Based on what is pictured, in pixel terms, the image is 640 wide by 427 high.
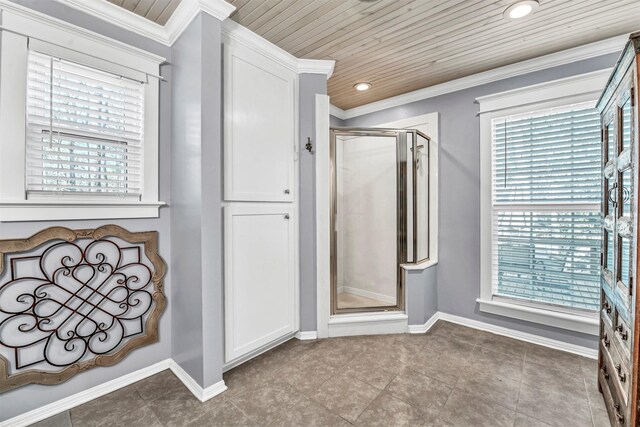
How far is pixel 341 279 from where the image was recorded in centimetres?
278

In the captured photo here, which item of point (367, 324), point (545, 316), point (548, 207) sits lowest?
point (367, 324)

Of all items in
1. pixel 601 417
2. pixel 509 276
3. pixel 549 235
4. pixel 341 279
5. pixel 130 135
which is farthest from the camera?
pixel 341 279

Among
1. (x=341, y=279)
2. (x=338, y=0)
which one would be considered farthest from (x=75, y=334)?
(x=338, y=0)

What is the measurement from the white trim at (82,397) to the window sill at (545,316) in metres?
2.74

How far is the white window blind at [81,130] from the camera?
1543mm

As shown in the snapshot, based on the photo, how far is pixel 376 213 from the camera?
9.99 ft

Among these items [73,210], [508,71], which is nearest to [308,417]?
[73,210]

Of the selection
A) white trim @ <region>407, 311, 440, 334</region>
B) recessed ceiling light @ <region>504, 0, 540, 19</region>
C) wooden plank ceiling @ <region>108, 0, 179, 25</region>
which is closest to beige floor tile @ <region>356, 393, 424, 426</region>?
white trim @ <region>407, 311, 440, 334</region>

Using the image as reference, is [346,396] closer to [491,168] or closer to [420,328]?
[420,328]

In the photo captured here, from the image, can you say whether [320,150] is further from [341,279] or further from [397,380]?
[397,380]

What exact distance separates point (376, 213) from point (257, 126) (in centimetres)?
157

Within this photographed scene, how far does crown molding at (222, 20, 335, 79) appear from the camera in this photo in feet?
6.39

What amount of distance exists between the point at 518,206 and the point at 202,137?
2629 mm

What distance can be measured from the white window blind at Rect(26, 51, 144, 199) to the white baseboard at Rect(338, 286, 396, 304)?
77.6 inches
